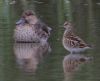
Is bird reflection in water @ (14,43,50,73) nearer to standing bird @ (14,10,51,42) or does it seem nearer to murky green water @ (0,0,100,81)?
murky green water @ (0,0,100,81)

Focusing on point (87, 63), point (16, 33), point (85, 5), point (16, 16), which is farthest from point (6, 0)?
point (87, 63)

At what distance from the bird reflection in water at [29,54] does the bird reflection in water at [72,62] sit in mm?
461

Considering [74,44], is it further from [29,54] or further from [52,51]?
[29,54]

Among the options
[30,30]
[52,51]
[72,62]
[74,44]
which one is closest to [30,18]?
[30,30]

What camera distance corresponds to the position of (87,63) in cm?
1012

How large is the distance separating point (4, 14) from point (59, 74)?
7.40m

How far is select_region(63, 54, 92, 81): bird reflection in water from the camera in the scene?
9555 millimetres

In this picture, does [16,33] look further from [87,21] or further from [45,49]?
[87,21]

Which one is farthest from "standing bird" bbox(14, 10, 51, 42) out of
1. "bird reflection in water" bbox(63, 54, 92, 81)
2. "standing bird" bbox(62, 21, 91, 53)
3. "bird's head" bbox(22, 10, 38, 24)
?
"bird reflection in water" bbox(63, 54, 92, 81)

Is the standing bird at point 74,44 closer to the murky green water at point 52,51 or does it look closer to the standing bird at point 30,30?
the murky green water at point 52,51

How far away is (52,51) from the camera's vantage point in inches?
444

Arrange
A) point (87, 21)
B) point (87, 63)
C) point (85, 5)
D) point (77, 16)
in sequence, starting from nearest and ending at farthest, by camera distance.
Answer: point (87, 63) < point (87, 21) < point (77, 16) < point (85, 5)

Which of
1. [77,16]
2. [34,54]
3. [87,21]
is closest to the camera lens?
[34,54]

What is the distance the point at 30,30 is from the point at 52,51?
170cm
